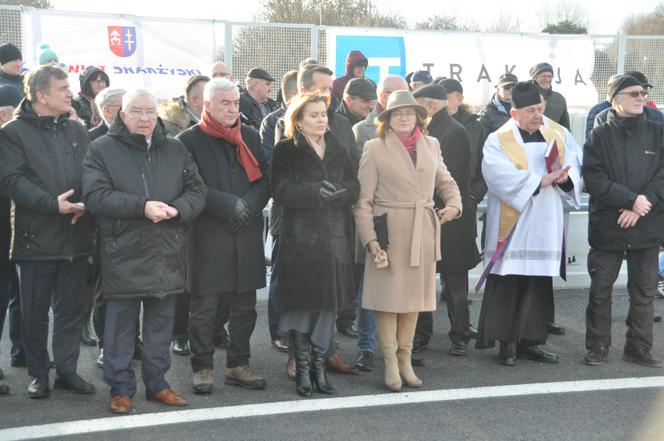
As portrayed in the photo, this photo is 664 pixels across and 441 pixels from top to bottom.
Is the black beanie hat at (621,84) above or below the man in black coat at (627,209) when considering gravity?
above

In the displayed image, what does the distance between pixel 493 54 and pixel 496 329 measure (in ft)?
30.0

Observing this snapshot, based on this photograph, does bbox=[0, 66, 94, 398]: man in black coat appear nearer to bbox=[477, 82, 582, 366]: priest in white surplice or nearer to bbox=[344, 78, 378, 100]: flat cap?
bbox=[344, 78, 378, 100]: flat cap

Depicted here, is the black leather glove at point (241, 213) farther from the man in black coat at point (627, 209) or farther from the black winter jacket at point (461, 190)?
the man in black coat at point (627, 209)

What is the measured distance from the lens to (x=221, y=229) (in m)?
5.85

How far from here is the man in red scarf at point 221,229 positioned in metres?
5.79

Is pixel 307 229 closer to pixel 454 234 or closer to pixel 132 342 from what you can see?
pixel 132 342

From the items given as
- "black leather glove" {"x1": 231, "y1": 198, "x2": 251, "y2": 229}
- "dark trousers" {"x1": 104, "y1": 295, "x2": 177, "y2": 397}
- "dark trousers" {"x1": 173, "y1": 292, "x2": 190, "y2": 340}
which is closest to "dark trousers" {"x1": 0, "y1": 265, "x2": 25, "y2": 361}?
"dark trousers" {"x1": 104, "y1": 295, "x2": 177, "y2": 397}

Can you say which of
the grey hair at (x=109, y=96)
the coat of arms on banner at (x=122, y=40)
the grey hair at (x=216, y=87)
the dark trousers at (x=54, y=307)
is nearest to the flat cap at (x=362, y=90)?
the grey hair at (x=216, y=87)

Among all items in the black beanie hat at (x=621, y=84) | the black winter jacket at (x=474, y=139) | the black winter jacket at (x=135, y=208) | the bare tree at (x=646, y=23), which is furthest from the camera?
the bare tree at (x=646, y=23)

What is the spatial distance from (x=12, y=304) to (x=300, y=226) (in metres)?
2.26

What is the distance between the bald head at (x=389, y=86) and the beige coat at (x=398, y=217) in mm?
1102

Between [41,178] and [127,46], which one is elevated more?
[127,46]

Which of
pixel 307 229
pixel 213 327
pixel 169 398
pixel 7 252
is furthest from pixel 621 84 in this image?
pixel 7 252

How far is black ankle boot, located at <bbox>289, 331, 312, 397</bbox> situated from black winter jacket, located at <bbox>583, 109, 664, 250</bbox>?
2338 millimetres
